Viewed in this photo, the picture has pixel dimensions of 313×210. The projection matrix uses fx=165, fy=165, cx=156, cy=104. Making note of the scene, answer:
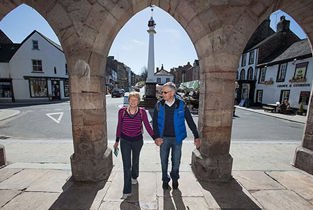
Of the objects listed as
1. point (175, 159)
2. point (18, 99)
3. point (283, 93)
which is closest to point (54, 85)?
point (18, 99)

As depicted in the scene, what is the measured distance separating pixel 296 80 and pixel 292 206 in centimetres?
1695

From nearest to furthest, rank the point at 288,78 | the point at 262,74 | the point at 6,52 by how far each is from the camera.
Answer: the point at 288,78
the point at 262,74
the point at 6,52

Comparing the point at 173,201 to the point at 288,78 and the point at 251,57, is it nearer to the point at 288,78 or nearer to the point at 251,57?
the point at 288,78

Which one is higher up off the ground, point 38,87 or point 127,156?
point 38,87

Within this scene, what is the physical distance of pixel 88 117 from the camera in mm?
3209

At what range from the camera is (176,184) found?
309cm

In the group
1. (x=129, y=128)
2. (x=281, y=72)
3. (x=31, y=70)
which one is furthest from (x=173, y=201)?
(x=31, y=70)

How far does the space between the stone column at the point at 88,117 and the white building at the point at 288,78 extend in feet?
56.7

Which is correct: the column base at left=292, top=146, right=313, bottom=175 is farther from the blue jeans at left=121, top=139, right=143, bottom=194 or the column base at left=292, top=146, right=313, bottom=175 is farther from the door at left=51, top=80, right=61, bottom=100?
the door at left=51, top=80, right=61, bottom=100

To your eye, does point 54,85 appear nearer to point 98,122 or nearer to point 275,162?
point 98,122

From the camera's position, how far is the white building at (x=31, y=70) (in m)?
22.6

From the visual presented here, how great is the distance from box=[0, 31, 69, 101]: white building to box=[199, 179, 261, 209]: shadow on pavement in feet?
86.9

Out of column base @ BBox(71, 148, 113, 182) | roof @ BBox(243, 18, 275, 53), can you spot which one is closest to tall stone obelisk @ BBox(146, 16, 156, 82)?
column base @ BBox(71, 148, 113, 182)

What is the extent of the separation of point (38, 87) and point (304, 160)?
2903 centimetres
